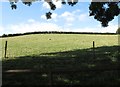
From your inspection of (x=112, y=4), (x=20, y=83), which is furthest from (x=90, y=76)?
(x=112, y=4)

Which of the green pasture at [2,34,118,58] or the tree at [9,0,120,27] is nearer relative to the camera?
the tree at [9,0,120,27]

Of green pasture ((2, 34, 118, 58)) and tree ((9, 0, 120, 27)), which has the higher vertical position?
tree ((9, 0, 120, 27))

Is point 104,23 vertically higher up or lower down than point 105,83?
higher up

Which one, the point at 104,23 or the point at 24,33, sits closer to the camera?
the point at 104,23

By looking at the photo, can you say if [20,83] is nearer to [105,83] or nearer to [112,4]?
[105,83]

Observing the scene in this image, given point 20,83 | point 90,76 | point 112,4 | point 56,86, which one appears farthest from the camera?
point 112,4

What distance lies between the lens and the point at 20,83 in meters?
16.2

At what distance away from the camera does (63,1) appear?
25625mm

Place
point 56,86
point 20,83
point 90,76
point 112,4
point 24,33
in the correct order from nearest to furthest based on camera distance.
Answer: point 56,86 → point 20,83 → point 90,76 → point 112,4 → point 24,33

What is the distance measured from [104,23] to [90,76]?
9.18 metres

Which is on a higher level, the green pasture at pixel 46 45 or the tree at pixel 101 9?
the tree at pixel 101 9

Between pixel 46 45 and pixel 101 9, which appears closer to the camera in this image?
pixel 101 9

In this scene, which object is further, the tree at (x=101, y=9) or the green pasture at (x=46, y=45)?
the green pasture at (x=46, y=45)

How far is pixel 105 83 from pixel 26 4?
11408 mm
